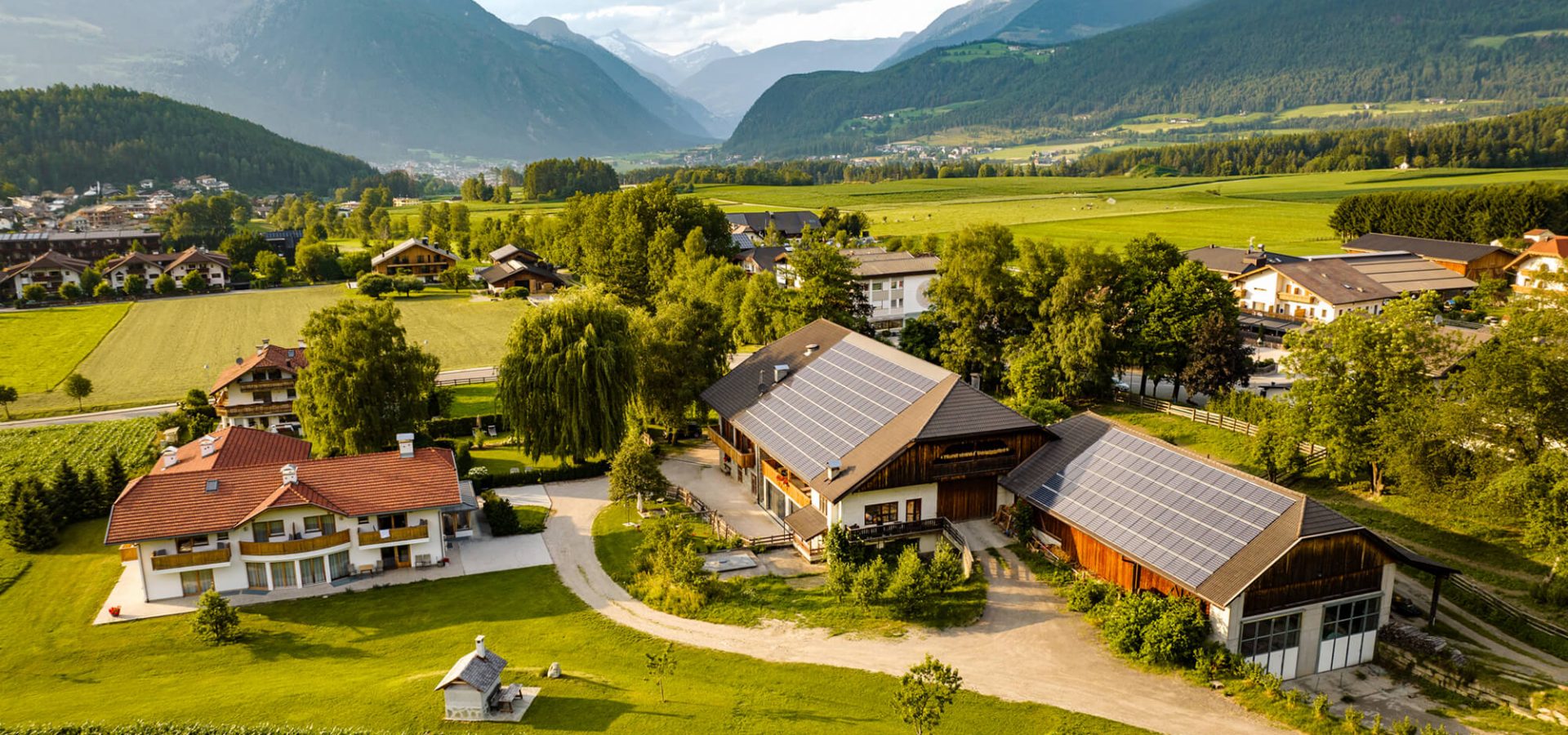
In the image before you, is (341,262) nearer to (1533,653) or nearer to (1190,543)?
(1190,543)

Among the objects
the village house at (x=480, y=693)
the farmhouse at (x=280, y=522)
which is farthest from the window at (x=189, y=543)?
the village house at (x=480, y=693)

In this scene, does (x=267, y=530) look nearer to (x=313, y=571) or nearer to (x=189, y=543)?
(x=313, y=571)

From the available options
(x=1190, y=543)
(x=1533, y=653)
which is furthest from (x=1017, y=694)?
(x=1533, y=653)

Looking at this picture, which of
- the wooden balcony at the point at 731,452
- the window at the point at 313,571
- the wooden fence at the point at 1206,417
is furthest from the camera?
the wooden balcony at the point at 731,452

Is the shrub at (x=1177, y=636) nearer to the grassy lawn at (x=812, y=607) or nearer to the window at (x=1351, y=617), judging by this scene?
the window at (x=1351, y=617)

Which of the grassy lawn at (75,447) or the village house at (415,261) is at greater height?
the village house at (415,261)

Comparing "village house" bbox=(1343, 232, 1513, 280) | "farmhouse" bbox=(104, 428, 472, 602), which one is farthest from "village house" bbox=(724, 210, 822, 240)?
"farmhouse" bbox=(104, 428, 472, 602)
